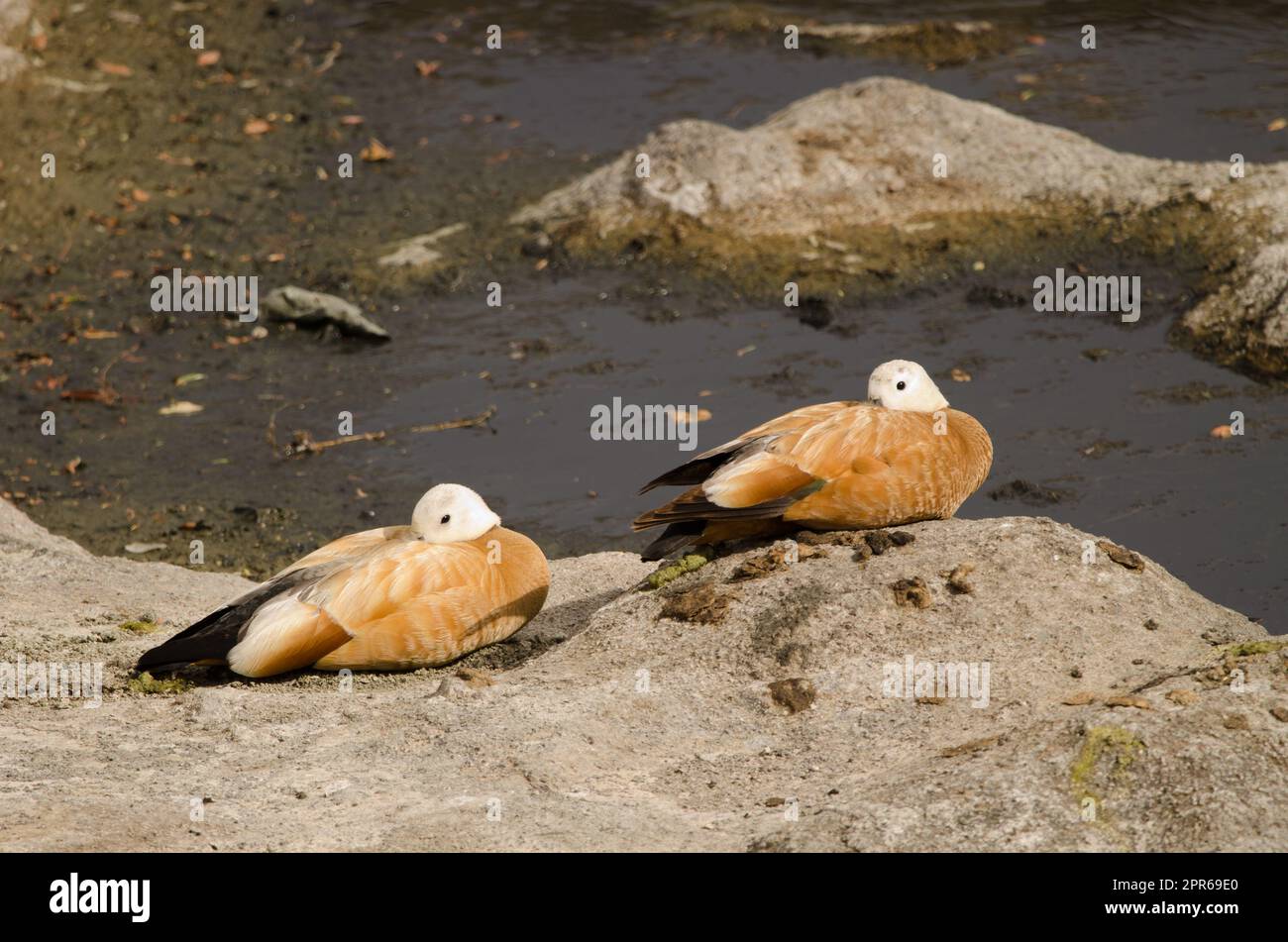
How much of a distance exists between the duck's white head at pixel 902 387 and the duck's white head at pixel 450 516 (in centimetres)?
192

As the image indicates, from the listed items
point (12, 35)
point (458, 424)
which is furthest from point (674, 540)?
point (12, 35)

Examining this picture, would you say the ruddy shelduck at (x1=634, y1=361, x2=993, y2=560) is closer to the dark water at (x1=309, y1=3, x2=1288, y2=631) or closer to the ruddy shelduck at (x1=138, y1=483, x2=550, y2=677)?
the ruddy shelduck at (x1=138, y1=483, x2=550, y2=677)

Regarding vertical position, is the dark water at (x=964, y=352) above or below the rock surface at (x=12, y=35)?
below

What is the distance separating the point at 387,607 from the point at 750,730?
6.02 ft

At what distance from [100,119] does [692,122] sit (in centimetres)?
638

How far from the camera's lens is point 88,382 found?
41.9 ft

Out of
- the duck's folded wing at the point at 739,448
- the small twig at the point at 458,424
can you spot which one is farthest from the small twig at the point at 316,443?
the duck's folded wing at the point at 739,448

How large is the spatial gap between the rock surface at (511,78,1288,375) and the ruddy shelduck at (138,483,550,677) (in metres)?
6.56

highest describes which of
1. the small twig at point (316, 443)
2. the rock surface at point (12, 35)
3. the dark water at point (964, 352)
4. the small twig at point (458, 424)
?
the rock surface at point (12, 35)

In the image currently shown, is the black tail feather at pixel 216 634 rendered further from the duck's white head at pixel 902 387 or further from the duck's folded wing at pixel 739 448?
the duck's white head at pixel 902 387

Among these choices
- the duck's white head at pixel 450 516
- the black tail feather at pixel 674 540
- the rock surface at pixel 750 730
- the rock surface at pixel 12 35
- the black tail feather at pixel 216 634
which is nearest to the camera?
the rock surface at pixel 750 730

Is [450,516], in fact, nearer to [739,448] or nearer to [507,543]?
[507,543]

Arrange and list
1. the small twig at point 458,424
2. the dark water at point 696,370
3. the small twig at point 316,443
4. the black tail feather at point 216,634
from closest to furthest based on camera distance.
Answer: the black tail feather at point 216,634 → the dark water at point 696,370 → the small twig at point 316,443 → the small twig at point 458,424

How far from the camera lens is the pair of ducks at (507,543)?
23.7 ft
